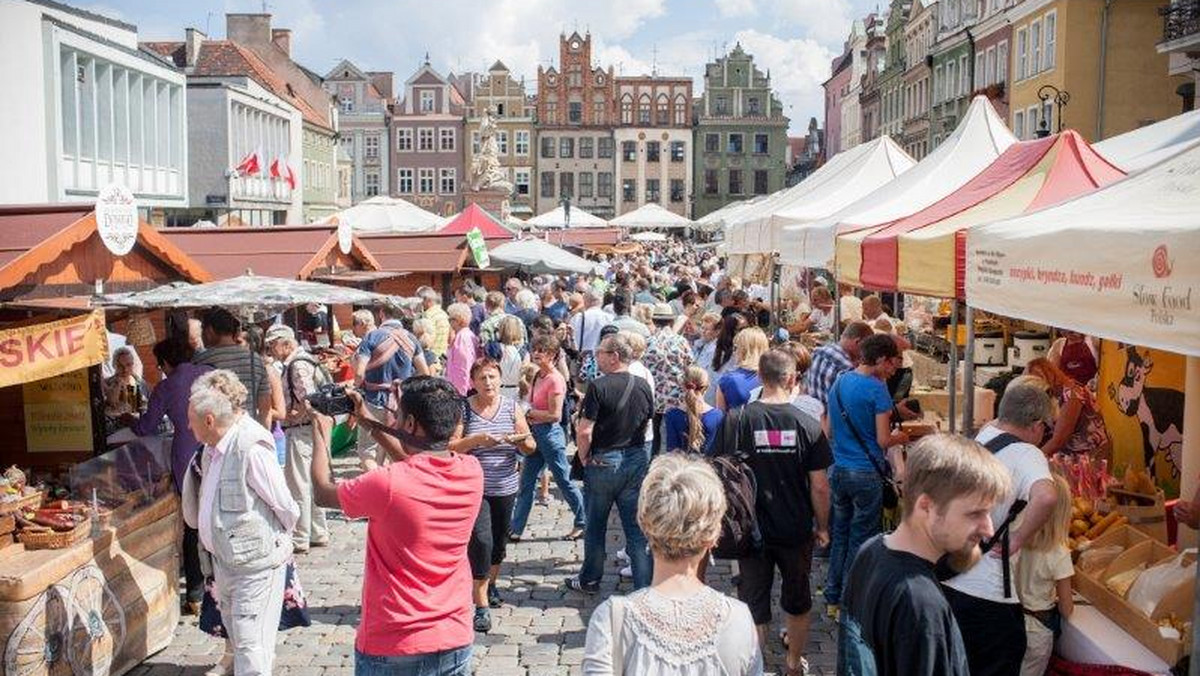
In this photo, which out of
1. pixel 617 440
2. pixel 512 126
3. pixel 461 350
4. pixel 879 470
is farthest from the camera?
pixel 512 126

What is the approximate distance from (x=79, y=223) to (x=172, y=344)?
3.16ft

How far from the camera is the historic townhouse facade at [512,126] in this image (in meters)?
80.8

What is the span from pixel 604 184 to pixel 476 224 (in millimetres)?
61378

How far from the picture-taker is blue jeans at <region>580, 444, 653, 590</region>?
743cm

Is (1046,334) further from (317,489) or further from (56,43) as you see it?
(56,43)

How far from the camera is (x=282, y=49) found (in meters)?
58.5

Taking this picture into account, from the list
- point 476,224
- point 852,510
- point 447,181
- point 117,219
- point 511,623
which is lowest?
point 511,623

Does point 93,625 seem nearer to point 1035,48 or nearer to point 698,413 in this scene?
point 698,413

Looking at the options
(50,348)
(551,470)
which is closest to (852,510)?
(551,470)

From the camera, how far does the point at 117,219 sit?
7723 millimetres

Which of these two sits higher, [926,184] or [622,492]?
[926,184]

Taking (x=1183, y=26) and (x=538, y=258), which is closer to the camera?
(x=538, y=258)

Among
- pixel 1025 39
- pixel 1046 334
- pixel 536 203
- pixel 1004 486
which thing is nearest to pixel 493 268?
pixel 1046 334

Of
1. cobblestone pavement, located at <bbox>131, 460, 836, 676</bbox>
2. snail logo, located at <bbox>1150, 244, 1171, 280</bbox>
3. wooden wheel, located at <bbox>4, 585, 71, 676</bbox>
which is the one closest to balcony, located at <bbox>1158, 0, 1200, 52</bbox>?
cobblestone pavement, located at <bbox>131, 460, 836, 676</bbox>
